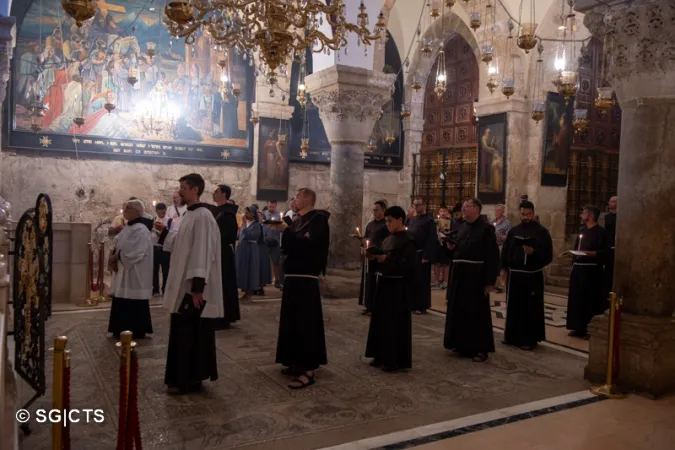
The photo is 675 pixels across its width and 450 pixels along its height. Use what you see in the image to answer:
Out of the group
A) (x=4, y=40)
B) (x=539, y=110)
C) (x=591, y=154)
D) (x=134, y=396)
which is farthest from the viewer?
(x=591, y=154)

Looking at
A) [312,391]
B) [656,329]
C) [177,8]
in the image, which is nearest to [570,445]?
[656,329]

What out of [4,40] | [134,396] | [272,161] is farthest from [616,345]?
[272,161]

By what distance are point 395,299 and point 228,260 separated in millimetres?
2461

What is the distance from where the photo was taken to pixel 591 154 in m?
12.7

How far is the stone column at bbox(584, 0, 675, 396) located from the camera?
4.70m

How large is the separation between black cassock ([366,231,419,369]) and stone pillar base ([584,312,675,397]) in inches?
70.5

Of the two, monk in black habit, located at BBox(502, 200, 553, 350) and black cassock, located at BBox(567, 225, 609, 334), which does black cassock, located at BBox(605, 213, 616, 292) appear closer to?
black cassock, located at BBox(567, 225, 609, 334)

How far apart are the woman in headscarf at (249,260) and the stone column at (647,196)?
5.44 metres

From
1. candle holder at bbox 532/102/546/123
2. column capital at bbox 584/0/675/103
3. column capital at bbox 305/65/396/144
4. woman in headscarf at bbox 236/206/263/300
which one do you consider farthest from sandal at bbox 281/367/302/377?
candle holder at bbox 532/102/546/123

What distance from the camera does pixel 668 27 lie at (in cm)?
464

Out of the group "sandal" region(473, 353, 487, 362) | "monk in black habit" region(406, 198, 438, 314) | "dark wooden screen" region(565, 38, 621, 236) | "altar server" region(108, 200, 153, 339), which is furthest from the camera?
"dark wooden screen" region(565, 38, 621, 236)

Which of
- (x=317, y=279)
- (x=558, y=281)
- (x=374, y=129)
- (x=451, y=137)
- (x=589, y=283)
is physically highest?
(x=374, y=129)

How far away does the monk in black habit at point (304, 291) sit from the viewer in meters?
4.74

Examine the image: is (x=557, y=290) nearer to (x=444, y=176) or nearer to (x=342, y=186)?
(x=444, y=176)
